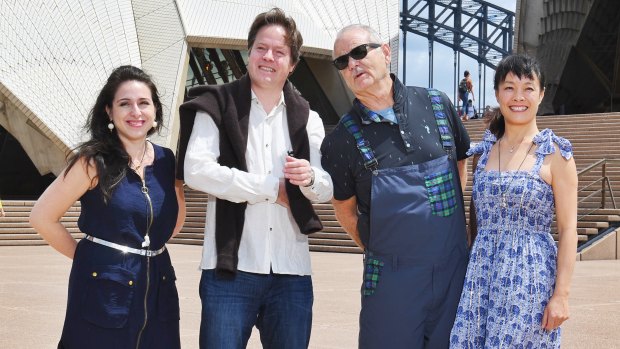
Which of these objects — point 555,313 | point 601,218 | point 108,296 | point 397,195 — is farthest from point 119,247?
point 601,218

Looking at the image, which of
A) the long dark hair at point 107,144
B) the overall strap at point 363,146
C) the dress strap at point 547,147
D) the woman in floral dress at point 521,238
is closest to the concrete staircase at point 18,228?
the long dark hair at point 107,144

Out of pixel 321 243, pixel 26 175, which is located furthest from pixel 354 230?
pixel 26 175

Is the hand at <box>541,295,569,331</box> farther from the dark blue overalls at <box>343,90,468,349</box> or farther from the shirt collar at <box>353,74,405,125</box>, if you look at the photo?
the shirt collar at <box>353,74,405,125</box>

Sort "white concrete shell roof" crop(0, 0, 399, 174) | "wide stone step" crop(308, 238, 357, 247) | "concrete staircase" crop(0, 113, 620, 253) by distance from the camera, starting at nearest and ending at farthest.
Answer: "concrete staircase" crop(0, 113, 620, 253)
"wide stone step" crop(308, 238, 357, 247)
"white concrete shell roof" crop(0, 0, 399, 174)

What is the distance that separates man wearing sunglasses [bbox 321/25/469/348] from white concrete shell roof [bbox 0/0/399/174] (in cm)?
1494

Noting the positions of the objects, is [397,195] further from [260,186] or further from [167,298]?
[167,298]

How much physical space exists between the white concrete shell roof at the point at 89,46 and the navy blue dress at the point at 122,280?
14855 mm

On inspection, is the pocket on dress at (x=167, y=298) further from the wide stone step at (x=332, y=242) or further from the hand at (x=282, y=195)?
the wide stone step at (x=332, y=242)

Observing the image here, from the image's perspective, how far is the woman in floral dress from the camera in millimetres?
2795

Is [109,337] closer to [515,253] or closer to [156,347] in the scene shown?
[156,347]

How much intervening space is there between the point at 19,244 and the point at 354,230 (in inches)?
505

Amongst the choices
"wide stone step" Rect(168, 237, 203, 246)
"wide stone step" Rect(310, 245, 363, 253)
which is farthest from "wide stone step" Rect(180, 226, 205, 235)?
"wide stone step" Rect(310, 245, 363, 253)

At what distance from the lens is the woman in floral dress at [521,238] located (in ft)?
9.17

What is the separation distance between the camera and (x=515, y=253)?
2.85 metres
